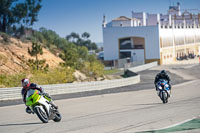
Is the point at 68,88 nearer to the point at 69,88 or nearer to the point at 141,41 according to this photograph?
the point at 69,88

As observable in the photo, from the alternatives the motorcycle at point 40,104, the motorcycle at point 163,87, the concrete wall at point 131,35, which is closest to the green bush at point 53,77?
the motorcycle at point 163,87

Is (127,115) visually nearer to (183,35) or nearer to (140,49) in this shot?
(140,49)

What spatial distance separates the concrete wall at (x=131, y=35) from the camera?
7838 centimetres


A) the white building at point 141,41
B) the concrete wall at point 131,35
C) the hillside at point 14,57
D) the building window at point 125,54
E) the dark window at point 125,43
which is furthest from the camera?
the building window at point 125,54

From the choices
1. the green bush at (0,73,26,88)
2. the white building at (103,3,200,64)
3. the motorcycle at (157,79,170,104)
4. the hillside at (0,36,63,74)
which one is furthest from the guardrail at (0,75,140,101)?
the white building at (103,3,200,64)

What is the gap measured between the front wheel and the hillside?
2290 centimetres

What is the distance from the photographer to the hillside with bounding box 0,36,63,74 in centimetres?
3519

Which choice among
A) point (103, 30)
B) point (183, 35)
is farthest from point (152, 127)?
point (183, 35)

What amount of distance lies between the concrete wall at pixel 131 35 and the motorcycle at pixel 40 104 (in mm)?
67868

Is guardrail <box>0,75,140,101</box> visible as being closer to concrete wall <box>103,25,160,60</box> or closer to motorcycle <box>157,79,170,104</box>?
motorcycle <box>157,79,170,104</box>

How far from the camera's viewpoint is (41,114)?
11500 mm

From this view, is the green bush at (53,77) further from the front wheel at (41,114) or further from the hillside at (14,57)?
the front wheel at (41,114)

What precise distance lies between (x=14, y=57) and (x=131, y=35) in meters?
45.6

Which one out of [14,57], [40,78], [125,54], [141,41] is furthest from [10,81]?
[141,41]
